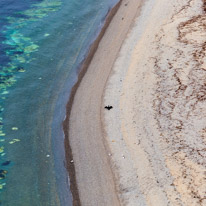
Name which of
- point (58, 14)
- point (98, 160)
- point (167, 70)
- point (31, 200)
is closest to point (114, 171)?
point (98, 160)

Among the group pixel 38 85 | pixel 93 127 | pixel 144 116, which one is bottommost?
pixel 38 85

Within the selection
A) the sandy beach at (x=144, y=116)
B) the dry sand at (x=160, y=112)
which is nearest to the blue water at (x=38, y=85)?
the sandy beach at (x=144, y=116)

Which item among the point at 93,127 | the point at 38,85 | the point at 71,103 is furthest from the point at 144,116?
the point at 38,85

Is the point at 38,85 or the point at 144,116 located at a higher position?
the point at 144,116

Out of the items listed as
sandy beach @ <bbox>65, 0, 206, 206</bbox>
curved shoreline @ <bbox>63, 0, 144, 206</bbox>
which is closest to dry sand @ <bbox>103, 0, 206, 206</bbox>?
sandy beach @ <bbox>65, 0, 206, 206</bbox>

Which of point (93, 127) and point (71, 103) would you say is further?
point (71, 103)

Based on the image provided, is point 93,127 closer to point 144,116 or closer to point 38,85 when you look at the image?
point 144,116
